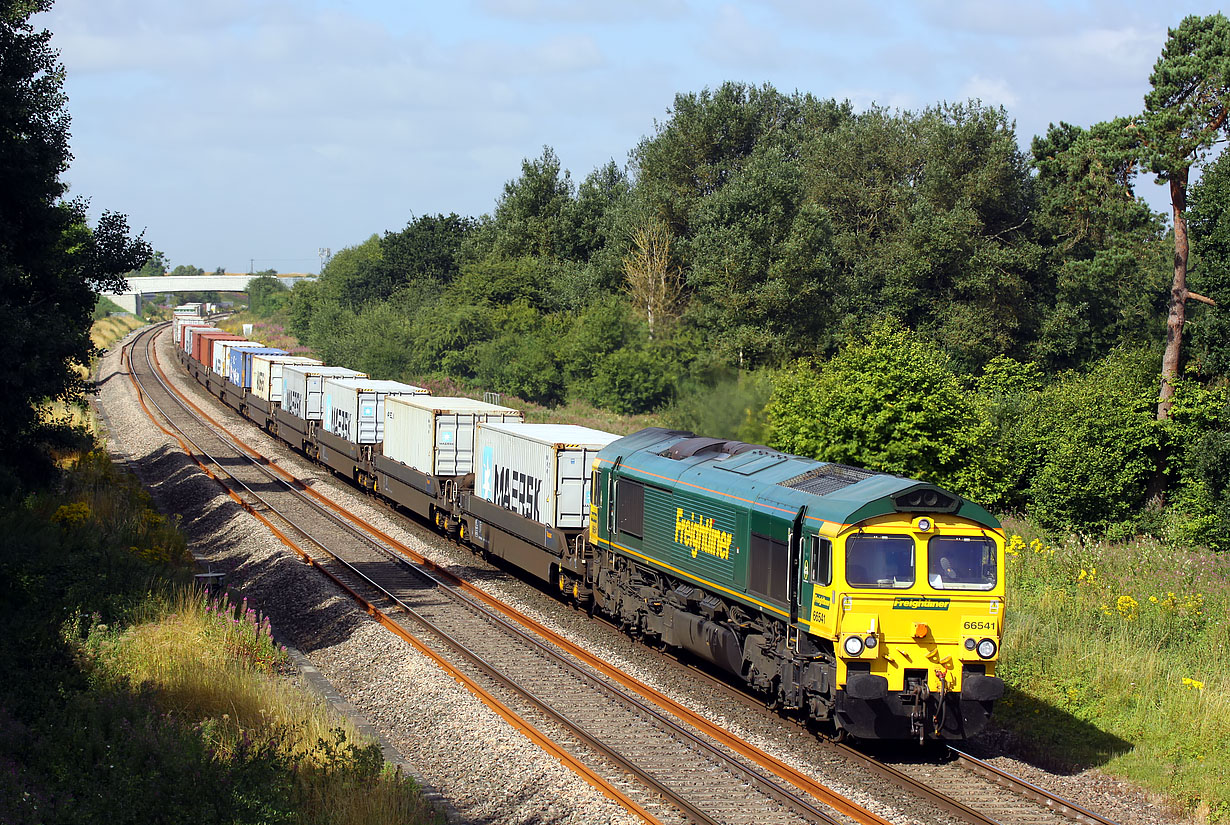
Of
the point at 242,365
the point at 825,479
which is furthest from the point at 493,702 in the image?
the point at 242,365

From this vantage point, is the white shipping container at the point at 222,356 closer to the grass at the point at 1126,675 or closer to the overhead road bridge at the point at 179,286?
the grass at the point at 1126,675

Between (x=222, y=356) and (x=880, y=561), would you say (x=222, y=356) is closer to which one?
(x=222, y=356)

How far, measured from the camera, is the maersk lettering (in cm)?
2220

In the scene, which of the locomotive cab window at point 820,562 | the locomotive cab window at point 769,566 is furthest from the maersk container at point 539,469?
the locomotive cab window at point 820,562

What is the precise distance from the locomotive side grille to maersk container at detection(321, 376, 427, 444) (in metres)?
20.4

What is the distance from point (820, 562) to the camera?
1323cm

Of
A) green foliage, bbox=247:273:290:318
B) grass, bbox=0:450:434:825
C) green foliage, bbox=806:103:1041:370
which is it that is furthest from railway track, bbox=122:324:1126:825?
green foliage, bbox=247:273:290:318

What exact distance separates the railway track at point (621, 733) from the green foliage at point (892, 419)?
1267cm

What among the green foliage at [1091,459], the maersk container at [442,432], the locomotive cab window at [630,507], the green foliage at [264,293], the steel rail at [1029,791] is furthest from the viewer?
the green foliage at [264,293]

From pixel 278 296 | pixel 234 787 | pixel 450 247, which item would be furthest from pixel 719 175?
pixel 278 296

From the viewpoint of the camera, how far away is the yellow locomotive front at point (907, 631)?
12883 millimetres

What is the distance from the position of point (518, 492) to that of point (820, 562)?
11.2m

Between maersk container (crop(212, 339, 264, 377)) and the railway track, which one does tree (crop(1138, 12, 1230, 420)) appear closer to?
the railway track

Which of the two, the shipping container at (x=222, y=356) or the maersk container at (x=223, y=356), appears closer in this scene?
the maersk container at (x=223, y=356)
